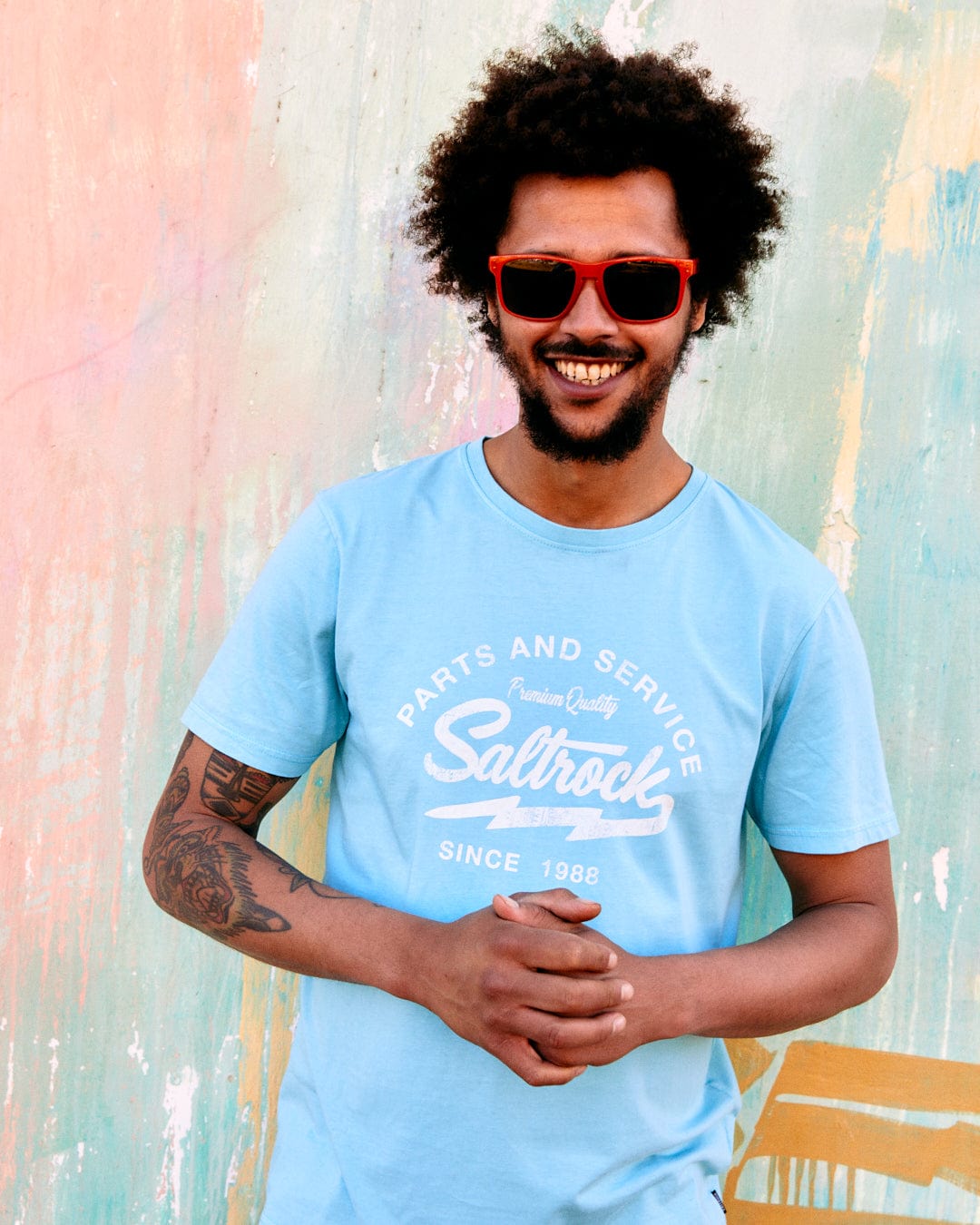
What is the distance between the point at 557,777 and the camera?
5.96 ft

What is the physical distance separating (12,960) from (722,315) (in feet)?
7.44

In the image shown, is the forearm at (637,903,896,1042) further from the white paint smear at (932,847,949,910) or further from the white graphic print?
the white paint smear at (932,847,949,910)

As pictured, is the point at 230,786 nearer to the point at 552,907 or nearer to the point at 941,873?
the point at 552,907

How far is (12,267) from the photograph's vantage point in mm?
2551

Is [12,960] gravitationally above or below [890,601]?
below

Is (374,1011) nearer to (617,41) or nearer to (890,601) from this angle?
(890,601)

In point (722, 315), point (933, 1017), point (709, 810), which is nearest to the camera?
point (709, 810)

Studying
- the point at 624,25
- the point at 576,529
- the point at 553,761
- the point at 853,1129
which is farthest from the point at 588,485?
the point at 853,1129

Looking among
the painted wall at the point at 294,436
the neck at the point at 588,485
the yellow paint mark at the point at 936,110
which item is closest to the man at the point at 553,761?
the neck at the point at 588,485

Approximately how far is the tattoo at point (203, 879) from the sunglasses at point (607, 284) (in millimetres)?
1060

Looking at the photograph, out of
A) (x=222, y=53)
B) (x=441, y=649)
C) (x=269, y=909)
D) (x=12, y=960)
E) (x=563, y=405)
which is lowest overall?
(x=12, y=960)

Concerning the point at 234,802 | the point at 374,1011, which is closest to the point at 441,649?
the point at 234,802

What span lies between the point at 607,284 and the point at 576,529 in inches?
16.9

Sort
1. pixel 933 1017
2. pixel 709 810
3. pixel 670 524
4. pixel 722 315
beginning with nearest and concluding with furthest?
pixel 709 810, pixel 670 524, pixel 722 315, pixel 933 1017
